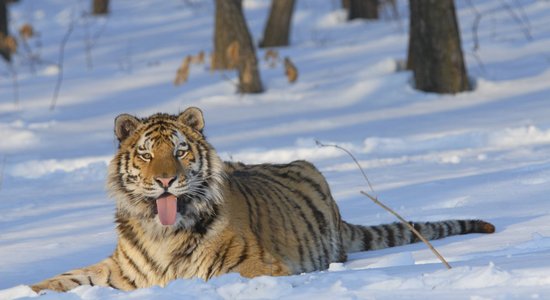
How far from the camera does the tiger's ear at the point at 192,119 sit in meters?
5.27

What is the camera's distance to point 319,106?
13.3 m

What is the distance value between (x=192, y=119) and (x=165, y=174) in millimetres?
476

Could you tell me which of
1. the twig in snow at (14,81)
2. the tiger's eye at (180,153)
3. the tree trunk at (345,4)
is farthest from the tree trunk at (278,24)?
the tiger's eye at (180,153)

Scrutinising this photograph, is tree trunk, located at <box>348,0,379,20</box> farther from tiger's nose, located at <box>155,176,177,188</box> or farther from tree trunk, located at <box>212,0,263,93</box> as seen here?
tiger's nose, located at <box>155,176,177,188</box>

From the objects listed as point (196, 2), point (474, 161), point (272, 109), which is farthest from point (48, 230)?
point (196, 2)

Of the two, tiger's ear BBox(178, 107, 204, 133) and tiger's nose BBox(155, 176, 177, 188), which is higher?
tiger's ear BBox(178, 107, 204, 133)

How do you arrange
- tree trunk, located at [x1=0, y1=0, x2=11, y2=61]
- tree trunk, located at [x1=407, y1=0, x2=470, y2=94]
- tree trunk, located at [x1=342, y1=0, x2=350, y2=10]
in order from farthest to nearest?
tree trunk, located at [x1=342, y1=0, x2=350, y2=10]
tree trunk, located at [x1=0, y1=0, x2=11, y2=61]
tree trunk, located at [x1=407, y1=0, x2=470, y2=94]

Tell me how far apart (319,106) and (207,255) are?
8.37 m

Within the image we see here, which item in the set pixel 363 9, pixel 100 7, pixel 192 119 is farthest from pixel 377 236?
pixel 100 7

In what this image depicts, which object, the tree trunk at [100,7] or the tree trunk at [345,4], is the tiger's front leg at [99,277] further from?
the tree trunk at [100,7]

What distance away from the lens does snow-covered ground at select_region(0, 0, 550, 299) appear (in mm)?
4086

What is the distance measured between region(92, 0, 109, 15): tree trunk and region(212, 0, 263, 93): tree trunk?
1096 cm

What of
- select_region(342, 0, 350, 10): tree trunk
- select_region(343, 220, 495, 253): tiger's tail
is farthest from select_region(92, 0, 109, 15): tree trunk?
select_region(343, 220, 495, 253): tiger's tail

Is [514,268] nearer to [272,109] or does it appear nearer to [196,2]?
[272,109]
